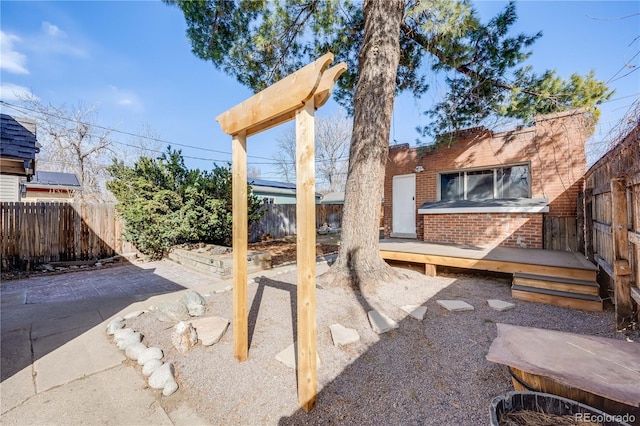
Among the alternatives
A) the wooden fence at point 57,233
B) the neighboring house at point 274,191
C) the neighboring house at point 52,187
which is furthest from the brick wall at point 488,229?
the neighboring house at point 52,187

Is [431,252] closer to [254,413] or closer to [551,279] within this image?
[551,279]

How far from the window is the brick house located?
2cm

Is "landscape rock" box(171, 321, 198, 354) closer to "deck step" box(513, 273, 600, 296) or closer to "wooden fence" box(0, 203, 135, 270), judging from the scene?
"deck step" box(513, 273, 600, 296)

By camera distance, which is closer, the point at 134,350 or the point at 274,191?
the point at 134,350

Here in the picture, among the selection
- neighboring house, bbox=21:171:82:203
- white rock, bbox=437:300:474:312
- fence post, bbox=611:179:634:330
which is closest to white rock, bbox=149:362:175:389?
white rock, bbox=437:300:474:312

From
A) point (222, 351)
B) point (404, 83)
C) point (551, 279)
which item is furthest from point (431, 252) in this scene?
point (404, 83)

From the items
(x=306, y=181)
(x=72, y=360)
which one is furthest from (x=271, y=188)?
(x=306, y=181)

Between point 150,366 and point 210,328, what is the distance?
0.65m

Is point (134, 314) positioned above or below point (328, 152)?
below

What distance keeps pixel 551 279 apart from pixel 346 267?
292cm

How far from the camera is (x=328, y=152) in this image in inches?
974

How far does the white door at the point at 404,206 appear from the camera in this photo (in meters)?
8.37

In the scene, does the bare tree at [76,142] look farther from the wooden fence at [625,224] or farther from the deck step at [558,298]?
the wooden fence at [625,224]

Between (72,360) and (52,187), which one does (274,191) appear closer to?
(52,187)
